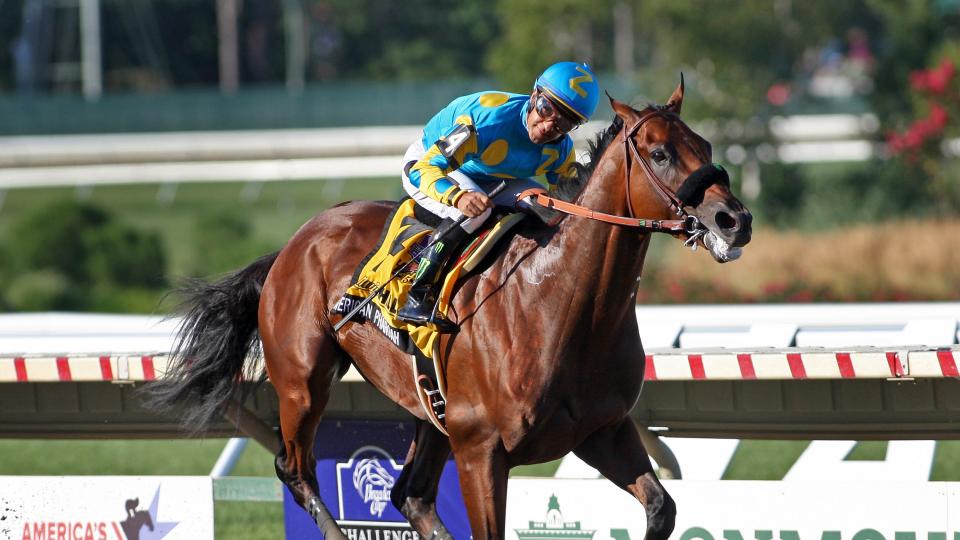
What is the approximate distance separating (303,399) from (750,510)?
5.30 feet

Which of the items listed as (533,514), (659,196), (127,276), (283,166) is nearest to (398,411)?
(533,514)

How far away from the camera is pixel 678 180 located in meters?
3.79

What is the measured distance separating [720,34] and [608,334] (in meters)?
14.5

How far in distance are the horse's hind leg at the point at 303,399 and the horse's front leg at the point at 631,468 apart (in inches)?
44.0

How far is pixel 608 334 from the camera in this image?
13.5 feet

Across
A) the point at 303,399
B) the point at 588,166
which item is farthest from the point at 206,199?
the point at 588,166

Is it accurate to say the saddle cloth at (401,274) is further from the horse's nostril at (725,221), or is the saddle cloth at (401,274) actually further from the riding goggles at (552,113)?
the horse's nostril at (725,221)

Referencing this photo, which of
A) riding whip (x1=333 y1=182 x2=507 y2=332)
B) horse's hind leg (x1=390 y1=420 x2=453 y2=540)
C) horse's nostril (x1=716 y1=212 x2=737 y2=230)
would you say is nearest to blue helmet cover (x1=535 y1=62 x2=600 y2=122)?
riding whip (x1=333 y1=182 x2=507 y2=332)

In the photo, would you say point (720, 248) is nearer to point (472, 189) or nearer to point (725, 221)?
point (725, 221)

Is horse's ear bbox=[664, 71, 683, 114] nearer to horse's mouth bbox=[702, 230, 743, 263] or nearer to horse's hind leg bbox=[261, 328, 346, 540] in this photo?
horse's mouth bbox=[702, 230, 743, 263]

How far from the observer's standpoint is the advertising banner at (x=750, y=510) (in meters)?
4.60

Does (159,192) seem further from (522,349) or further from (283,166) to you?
(522,349)

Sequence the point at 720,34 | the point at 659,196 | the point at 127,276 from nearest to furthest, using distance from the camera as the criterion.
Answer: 1. the point at 659,196
2. the point at 127,276
3. the point at 720,34

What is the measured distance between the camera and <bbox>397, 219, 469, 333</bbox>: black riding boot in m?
4.36
